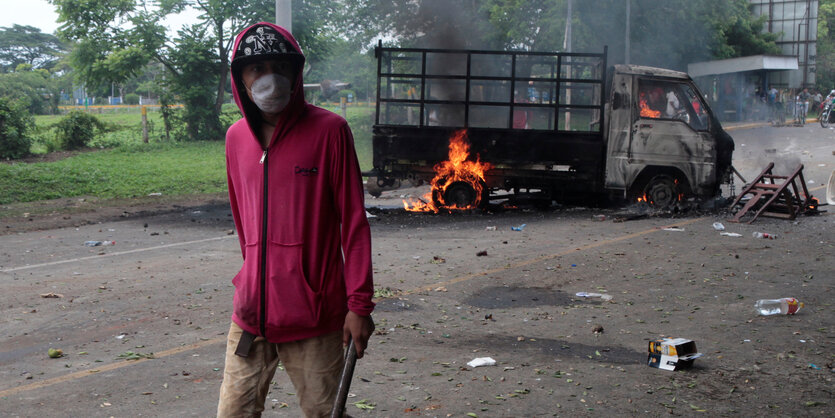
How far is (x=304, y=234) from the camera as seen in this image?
2605 mm

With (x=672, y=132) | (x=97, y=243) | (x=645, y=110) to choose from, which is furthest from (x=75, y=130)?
(x=672, y=132)

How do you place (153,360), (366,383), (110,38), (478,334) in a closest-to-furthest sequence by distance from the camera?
1. (366,383)
2. (153,360)
3. (478,334)
4. (110,38)

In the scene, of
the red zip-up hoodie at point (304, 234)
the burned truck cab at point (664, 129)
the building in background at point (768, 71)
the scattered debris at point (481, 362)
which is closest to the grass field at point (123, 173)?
the burned truck cab at point (664, 129)

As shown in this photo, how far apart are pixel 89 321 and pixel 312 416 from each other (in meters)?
4.01

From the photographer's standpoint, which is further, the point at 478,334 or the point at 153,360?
the point at 478,334

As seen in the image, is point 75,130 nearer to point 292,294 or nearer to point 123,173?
point 123,173

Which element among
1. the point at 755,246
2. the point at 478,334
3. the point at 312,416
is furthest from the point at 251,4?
the point at 312,416

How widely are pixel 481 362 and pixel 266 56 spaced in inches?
117

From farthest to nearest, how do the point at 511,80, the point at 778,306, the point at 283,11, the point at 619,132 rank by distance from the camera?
1. the point at 511,80
2. the point at 619,132
3. the point at 283,11
4. the point at 778,306

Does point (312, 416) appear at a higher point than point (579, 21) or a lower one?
lower

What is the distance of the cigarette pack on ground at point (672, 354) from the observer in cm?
490

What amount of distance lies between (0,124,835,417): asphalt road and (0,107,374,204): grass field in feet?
14.7

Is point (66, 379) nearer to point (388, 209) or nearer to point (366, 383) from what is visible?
point (366, 383)

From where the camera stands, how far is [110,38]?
25062 millimetres
